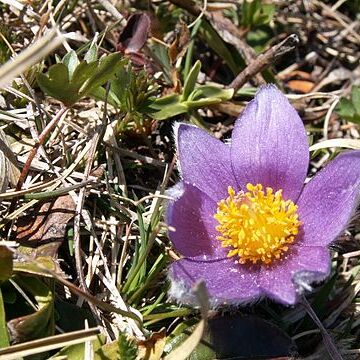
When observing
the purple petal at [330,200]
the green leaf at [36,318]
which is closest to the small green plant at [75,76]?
the green leaf at [36,318]

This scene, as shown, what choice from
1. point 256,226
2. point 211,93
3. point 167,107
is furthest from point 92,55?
point 256,226

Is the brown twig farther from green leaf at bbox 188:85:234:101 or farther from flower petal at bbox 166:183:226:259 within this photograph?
flower petal at bbox 166:183:226:259

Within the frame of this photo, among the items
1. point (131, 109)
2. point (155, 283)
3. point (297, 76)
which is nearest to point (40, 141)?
point (131, 109)

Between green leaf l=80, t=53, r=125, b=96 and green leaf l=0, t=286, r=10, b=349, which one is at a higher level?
green leaf l=80, t=53, r=125, b=96

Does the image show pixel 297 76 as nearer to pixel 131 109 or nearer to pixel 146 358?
pixel 131 109

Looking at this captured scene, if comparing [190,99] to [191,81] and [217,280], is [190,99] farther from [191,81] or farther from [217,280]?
[217,280]

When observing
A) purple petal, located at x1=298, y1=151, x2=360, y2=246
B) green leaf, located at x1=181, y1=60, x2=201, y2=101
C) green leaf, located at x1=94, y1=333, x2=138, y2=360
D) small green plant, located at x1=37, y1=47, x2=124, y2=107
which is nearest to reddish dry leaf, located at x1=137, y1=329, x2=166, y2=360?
green leaf, located at x1=94, y1=333, x2=138, y2=360

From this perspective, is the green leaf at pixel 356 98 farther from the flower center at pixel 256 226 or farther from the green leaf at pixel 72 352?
the green leaf at pixel 72 352
